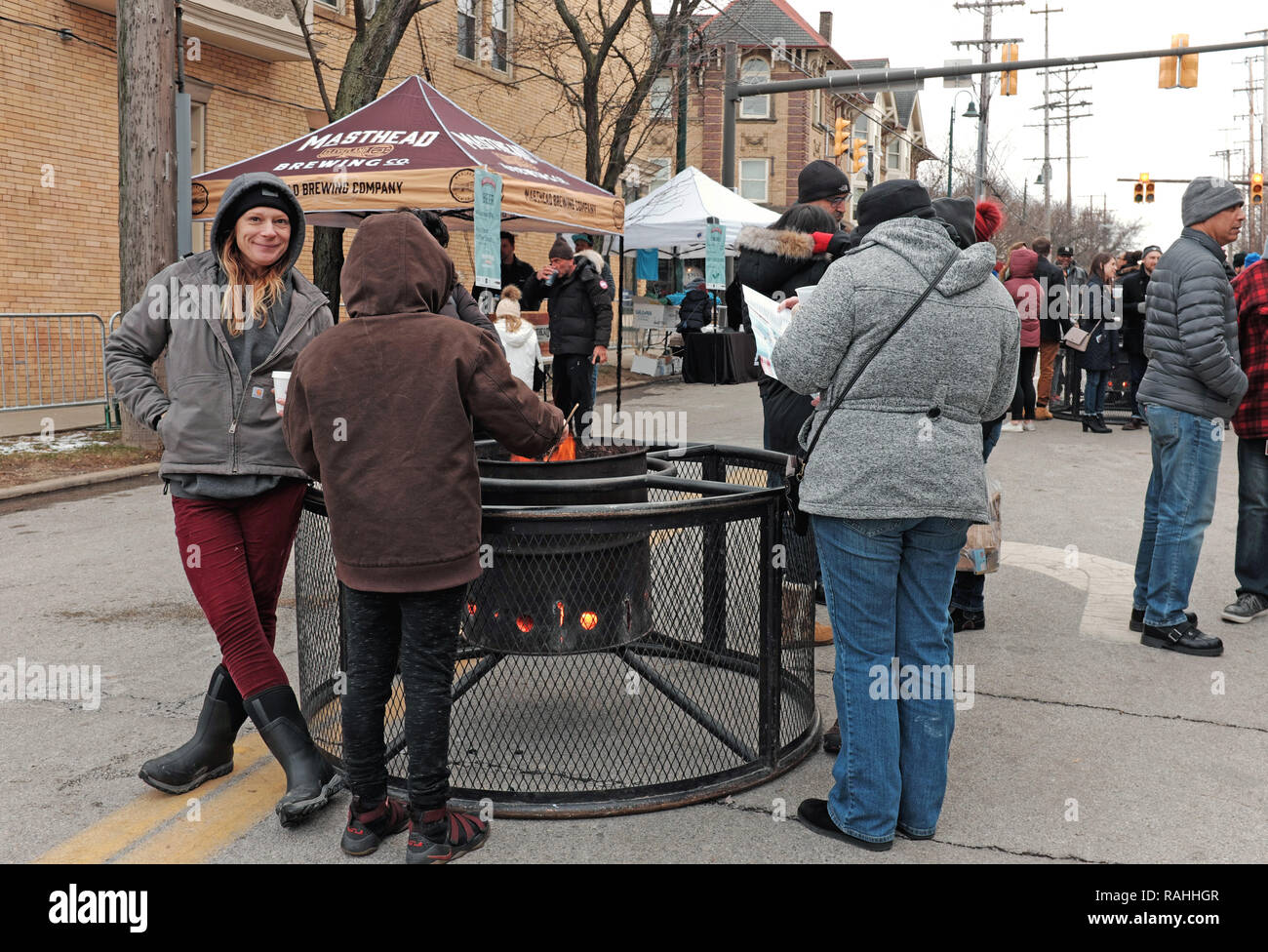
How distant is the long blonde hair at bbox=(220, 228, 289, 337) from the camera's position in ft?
12.0

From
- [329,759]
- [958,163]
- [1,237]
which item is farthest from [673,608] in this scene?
[958,163]

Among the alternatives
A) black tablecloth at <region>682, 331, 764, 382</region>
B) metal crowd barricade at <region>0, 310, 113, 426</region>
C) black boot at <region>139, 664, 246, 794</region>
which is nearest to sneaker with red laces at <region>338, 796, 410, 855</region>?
black boot at <region>139, 664, 246, 794</region>

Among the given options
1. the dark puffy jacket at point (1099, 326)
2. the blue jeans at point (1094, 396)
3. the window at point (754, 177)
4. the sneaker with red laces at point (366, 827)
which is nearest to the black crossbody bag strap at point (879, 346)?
the sneaker with red laces at point (366, 827)

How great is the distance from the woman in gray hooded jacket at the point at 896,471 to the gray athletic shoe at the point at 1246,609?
340 centimetres

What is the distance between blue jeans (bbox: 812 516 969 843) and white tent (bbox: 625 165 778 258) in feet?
45.1

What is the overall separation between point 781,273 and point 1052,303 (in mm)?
9984

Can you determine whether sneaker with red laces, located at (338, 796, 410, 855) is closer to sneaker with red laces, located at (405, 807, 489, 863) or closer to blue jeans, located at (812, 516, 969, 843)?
sneaker with red laces, located at (405, 807, 489, 863)

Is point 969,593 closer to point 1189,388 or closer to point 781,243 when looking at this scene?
point 1189,388

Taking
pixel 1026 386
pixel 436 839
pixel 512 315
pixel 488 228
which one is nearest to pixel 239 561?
pixel 436 839

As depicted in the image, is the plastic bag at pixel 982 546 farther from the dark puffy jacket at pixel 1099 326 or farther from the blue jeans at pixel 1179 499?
the dark puffy jacket at pixel 1099 326

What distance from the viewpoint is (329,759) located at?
405cm

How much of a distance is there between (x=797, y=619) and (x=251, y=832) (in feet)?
6.61

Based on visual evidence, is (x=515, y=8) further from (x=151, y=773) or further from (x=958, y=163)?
(x=958, y=163)

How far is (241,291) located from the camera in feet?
12.1
